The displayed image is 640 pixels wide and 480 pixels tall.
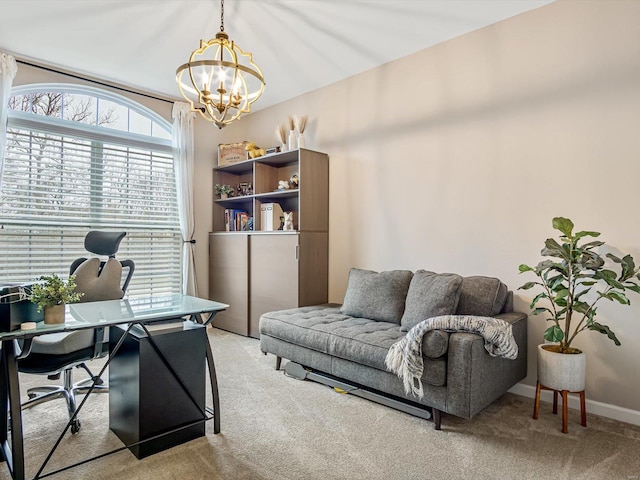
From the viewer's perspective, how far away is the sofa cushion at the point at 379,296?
3.12m

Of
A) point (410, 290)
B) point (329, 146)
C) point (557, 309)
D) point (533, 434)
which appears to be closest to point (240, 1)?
point (329, 146)

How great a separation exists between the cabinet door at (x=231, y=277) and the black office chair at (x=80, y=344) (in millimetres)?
1616

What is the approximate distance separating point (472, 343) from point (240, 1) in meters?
2.74

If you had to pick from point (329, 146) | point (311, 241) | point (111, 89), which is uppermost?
point (111, 89)

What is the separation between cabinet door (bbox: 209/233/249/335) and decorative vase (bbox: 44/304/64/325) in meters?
2.48

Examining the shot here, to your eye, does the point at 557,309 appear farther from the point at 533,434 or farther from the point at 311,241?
the point at 311,241

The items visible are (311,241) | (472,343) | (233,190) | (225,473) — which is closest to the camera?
(225,473)

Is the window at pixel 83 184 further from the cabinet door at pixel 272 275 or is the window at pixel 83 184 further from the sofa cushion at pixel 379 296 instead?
the sofa cushion at pixel 379 296

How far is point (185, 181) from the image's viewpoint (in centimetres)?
466

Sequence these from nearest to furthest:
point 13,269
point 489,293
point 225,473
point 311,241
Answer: point 225,473
point 489,293
point 13,269
point 311,241

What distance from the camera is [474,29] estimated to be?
122 inches

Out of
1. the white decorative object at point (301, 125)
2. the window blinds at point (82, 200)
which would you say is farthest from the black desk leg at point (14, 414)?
the white decorative object at point (301, 125)

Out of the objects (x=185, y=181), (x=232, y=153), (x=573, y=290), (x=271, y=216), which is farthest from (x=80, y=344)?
(x=232, y=153)

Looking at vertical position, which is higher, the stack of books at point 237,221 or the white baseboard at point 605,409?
the stack of books at point 237,221
